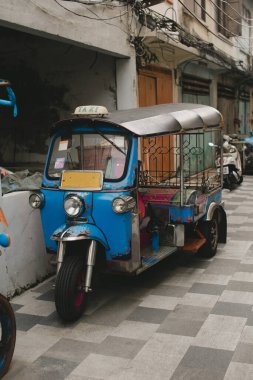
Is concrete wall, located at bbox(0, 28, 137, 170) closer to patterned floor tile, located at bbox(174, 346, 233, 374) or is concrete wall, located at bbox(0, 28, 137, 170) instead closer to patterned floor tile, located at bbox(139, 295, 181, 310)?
patterned floor tile, located at bbox(139, 295, 181, 310)

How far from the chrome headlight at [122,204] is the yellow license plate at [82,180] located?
28cm

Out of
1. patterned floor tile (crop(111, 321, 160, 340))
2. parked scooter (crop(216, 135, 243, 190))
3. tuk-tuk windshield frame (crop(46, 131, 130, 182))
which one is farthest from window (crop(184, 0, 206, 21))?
patterned floor tile (crop(111, 321, 160, 340))

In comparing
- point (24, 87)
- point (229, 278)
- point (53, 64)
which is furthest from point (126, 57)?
point (229, 278)

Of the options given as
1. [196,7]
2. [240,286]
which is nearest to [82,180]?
[240,286]

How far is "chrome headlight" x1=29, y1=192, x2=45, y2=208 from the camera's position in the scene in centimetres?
478

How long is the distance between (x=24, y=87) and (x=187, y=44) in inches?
152

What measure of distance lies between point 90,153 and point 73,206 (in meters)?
0.70

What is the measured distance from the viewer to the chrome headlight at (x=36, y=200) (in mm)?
4781

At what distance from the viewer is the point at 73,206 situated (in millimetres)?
4516

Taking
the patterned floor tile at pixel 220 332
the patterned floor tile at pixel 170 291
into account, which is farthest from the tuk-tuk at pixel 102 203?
the patterned floor tile at pixel 220 332

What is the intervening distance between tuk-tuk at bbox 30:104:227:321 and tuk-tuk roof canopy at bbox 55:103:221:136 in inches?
0.5

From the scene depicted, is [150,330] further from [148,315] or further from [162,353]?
[162,353]

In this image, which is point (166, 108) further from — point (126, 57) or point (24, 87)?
point (24, 87)

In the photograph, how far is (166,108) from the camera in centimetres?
575
